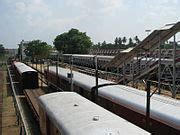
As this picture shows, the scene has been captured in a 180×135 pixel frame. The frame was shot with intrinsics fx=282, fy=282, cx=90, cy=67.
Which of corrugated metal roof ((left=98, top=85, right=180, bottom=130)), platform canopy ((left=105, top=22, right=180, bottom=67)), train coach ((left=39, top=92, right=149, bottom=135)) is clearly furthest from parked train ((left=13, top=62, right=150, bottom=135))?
platform canopy ((left=105, top=22, right=180, bottom=67))

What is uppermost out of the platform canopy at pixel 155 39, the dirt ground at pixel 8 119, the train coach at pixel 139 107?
the platform canopy at pixel 155 39

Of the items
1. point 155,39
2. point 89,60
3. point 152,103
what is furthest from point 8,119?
point 89,60

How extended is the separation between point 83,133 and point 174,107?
412 cm

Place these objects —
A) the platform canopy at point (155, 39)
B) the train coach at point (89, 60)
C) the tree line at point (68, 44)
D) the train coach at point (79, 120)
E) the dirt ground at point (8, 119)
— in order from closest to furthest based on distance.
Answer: the train coach at point (79, 120) < the dirt ground at point (8, 119) < the platform canopy at point (155, 39) < the train coach at point (89, 60) < the tree line at point (68, 44)

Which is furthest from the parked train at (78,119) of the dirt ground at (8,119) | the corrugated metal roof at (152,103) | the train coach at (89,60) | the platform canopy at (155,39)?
the train coach at (89,60)

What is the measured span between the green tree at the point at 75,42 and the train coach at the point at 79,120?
278 feet

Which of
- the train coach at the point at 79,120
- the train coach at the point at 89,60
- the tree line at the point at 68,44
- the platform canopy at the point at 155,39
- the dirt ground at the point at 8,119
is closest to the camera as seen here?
the train coach at the point at 79,120

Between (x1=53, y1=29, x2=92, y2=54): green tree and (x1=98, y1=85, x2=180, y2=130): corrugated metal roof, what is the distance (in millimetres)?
→ 81555

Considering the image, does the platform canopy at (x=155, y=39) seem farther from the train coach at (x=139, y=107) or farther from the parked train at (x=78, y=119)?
the parked train at (x=78, y=119)

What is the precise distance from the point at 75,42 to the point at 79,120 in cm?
8969

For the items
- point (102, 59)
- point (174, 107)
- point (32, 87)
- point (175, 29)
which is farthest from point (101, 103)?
point (102, 59)

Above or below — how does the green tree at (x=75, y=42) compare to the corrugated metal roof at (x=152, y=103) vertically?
above

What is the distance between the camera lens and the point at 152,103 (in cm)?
1072

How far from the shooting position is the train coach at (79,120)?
7.04 meters
